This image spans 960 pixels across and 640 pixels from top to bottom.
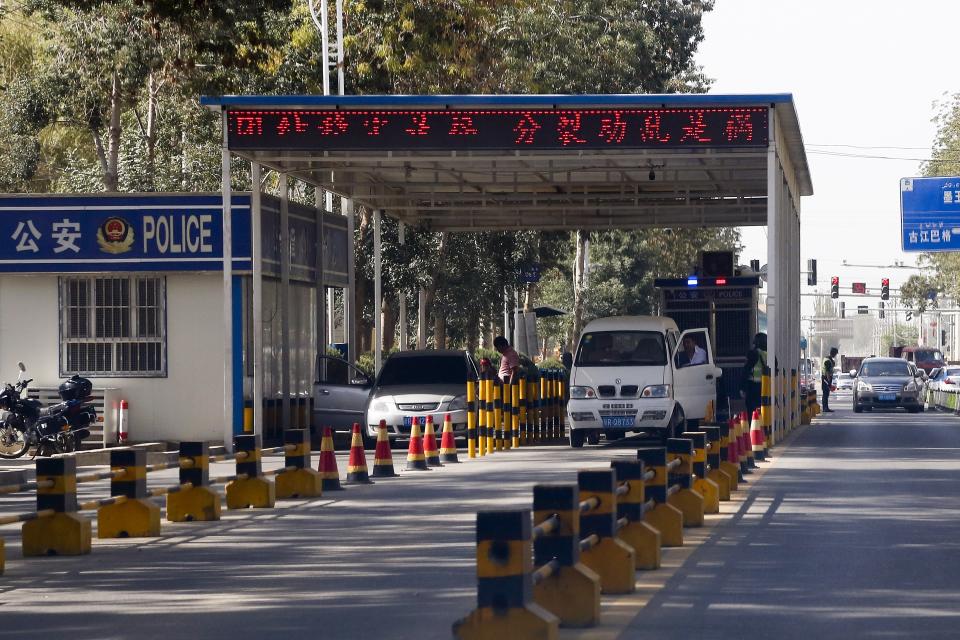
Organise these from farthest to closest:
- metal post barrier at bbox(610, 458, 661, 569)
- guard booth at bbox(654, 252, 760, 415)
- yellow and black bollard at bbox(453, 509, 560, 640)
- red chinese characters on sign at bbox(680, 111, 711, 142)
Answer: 1. guard booth at bbox(654, 252, 760, 415)
2. red chinese characters on sign at bbox(680, 111, 711, 142)
3. metal post barrier at bbox(610, 458, 661, 569)
4. yellow and black bollard at bbox(453, 509, 560, 640)

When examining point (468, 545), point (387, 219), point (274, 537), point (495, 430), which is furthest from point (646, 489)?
point (387, 219)

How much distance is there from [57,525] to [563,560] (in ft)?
18.4

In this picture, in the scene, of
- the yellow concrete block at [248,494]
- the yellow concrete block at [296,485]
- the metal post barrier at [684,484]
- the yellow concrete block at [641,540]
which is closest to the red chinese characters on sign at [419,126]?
the yellow concrete block at [296,485]

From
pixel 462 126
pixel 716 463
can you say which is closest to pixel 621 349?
pixel 462 126

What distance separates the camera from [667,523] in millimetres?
12273

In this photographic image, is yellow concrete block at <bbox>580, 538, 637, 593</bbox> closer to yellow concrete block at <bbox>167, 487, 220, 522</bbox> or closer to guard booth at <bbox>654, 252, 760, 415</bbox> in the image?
yellow concrete block at <bbox>167, 487, 220, 522</bbox>

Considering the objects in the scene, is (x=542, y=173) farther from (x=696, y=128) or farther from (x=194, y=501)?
(x=194, y=501)

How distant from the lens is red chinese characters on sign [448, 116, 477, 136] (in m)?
25.9

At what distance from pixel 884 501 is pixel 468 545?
5369 millimetres

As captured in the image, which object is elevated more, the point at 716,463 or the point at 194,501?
the point at 716,463

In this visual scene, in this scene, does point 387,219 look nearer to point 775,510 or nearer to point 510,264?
point 510,264

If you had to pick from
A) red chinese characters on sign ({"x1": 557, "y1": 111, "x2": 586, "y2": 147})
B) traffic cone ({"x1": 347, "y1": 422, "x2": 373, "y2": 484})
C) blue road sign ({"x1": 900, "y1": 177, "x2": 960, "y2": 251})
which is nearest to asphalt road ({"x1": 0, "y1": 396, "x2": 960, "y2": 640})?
traffic cone ({"x1": 347, "y1": 422, "x2": 373, "y2": 484})

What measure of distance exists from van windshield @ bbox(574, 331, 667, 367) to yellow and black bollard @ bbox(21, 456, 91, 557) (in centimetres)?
1446

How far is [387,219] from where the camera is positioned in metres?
43.0
